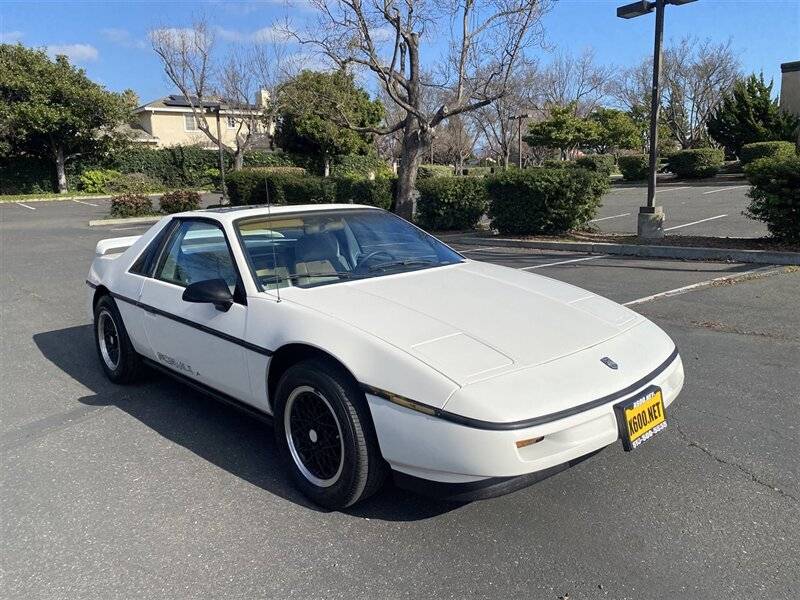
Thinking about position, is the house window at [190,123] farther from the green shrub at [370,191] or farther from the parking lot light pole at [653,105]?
the parking lot light pole at [653,105]

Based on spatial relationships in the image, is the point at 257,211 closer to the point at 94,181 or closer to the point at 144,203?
the point at 144,203

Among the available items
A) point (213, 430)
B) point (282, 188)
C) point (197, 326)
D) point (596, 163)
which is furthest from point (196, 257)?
point (596, 163)

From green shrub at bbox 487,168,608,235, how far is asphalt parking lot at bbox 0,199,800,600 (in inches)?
316

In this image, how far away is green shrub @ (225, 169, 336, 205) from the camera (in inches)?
729

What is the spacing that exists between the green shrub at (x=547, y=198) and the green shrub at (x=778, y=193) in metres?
3.12

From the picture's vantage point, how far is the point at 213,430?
398cm

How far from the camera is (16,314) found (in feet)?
24.7

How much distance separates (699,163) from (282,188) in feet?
71.3

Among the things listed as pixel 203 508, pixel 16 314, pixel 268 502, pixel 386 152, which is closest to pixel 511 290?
pixel 268 502

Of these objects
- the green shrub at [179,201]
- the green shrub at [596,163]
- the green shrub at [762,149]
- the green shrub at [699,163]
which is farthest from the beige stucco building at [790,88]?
the green shrub at [179,201]

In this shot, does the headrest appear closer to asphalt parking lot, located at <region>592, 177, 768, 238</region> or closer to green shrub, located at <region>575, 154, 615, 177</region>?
asphalt parking lot, located at <region>592, 177, 768, 238</region>

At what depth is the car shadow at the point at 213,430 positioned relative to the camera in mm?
3057

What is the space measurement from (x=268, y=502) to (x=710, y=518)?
205 centimetres

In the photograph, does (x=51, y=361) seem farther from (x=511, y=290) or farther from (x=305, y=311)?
(x=511, y=290)
